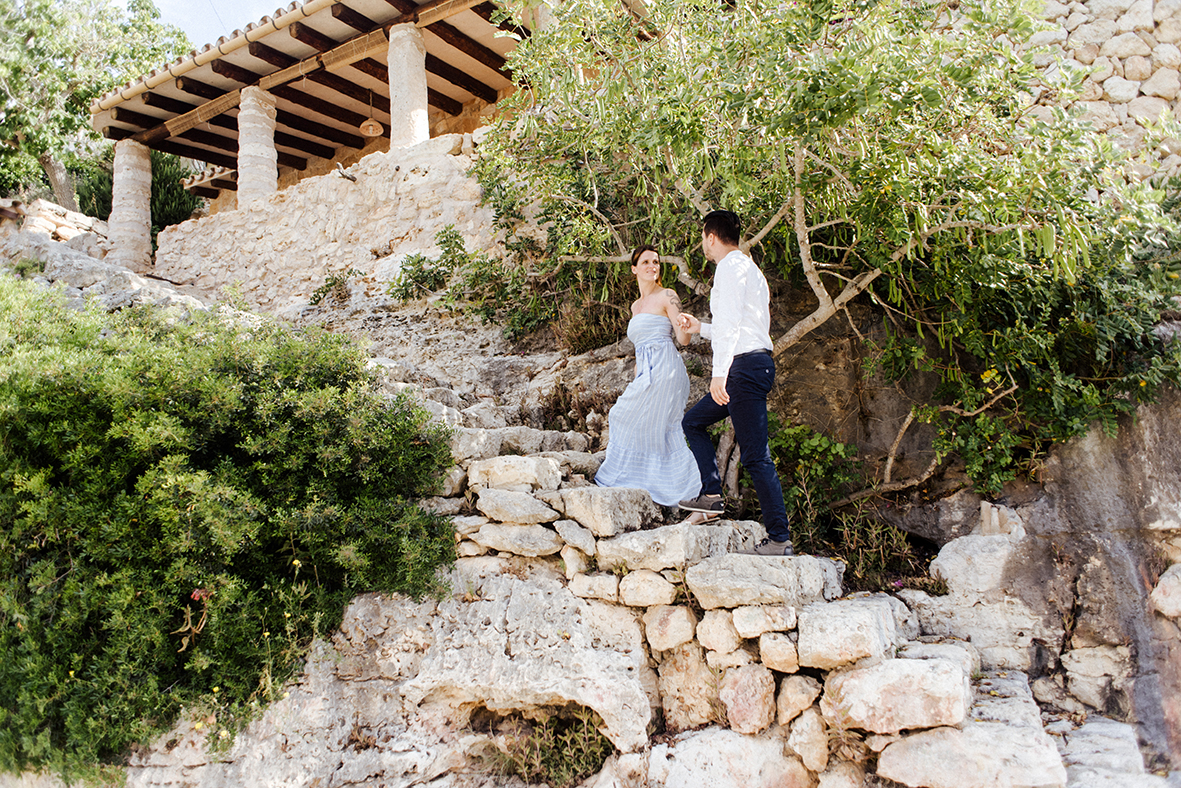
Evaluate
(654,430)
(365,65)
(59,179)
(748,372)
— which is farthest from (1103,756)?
(59,179)

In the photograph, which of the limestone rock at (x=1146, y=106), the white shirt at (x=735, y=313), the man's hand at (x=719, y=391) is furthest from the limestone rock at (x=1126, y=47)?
the man's hand at (x=719, y=391)

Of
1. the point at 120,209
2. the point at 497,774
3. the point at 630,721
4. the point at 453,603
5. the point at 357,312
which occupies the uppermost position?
the point at 120,209

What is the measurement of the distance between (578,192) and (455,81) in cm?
528

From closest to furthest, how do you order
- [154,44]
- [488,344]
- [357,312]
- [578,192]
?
[578,192], [488,344], [357,312], [154,44]

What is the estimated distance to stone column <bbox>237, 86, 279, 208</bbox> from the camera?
31.8 ft

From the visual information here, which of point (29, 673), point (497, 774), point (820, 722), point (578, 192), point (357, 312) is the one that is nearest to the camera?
point (29, 673)

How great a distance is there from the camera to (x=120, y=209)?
10.7 meters

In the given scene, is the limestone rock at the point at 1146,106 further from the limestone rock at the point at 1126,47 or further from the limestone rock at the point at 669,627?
the limestone rock at the point at 669,627

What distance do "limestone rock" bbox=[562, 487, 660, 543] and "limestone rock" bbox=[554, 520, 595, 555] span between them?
0.04 meters

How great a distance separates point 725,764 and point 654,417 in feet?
6.27

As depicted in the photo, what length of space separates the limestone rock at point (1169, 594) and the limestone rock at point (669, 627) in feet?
8.15

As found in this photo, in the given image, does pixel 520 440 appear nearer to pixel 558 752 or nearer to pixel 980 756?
pixel 558 752

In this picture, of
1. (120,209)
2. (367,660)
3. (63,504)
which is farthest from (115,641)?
(120,209)

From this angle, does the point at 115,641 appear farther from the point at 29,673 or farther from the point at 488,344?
the point at 488,344
